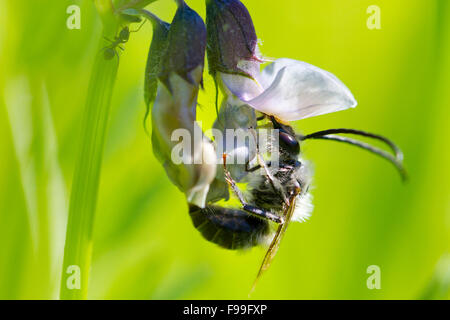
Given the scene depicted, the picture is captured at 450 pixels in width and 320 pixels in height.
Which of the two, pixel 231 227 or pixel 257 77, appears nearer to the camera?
pixel 257 77

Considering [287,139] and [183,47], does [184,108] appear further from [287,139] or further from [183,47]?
[287,139]

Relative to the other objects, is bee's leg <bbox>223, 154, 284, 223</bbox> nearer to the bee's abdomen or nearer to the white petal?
the bee's abdomen

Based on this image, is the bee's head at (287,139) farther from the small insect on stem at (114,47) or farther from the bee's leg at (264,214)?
the small insect on stem at (114,47)

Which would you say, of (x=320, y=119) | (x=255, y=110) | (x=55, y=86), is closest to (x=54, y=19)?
(x=55, y=86)

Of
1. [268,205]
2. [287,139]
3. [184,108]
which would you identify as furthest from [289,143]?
[184,108]

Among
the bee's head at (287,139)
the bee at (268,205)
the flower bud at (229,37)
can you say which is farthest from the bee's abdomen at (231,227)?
the flower bud at (229,37)
